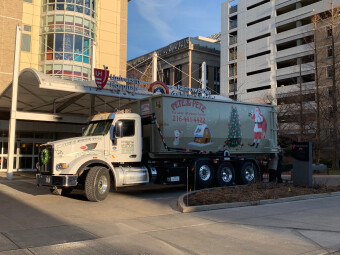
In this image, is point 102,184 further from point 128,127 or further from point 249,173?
point 249,173

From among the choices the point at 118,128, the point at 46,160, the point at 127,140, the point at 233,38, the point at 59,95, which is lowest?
the point at 46,160

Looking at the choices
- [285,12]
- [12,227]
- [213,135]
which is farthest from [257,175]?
[285,12]

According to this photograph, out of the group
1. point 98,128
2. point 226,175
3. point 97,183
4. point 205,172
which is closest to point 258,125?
point 226,175

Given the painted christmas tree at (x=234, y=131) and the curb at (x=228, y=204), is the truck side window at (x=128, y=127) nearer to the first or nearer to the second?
the curb at (x=228, y=204)

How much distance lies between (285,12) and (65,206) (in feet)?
205

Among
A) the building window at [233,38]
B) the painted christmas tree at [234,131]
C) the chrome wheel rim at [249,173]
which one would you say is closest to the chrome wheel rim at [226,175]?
the chrome wheel rim at [249,173]

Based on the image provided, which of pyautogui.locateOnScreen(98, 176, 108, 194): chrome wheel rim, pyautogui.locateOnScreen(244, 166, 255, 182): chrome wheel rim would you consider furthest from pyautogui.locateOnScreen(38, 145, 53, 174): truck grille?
pyautogui.locateOnScreen(244, 166, 255, 182): chrome wheel rim

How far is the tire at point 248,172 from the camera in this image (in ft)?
51.9

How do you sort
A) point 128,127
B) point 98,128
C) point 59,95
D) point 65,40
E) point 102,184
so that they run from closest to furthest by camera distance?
point 102,184
point 98,128
point 128,127
point 59,95
point 65,40

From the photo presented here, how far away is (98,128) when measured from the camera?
12.6 meters

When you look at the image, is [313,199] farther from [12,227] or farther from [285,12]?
[285,12]

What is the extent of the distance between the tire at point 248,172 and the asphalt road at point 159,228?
456 cm

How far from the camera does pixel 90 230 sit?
7.24m

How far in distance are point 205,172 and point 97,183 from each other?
5.22 metres
